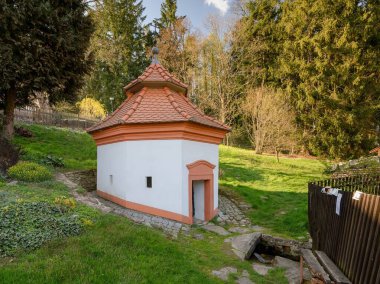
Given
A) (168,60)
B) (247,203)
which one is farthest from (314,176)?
(168,60)

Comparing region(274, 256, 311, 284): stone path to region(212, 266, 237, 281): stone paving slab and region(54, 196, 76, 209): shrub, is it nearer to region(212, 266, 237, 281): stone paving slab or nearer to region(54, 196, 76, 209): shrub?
region(212, 266, 237, 281): stone paving slab

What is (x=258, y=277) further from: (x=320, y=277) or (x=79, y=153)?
(x=79, y=153)

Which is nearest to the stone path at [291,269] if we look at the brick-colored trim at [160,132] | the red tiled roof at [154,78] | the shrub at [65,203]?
the brick-colored trim at [160,132]

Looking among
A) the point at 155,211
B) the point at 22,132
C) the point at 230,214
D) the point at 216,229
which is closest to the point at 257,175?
the point at 230,214

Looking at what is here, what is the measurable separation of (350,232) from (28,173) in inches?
399

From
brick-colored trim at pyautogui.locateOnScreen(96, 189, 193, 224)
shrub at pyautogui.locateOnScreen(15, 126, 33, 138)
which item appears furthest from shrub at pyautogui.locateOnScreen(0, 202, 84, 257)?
shrub at pyautogui.locateOnScreen(15, 126, 33, 138)

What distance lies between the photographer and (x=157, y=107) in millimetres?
10375

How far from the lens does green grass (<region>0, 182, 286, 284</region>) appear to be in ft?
16.4

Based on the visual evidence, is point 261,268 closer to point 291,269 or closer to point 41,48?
point 291,269

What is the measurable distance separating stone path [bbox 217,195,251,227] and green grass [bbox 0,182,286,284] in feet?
10.6

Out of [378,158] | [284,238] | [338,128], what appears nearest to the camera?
[284,238]

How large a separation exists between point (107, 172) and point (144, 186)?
2.27 metres

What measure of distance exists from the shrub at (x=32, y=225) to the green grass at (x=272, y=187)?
21.8 feet

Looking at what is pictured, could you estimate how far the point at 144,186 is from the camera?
9859mm
